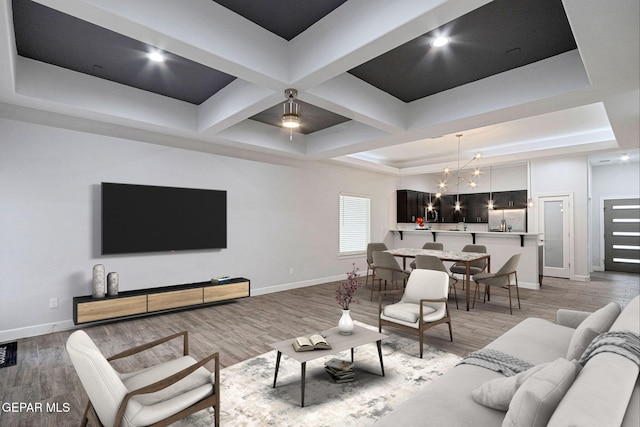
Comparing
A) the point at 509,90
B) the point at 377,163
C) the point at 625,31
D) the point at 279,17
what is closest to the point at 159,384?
the point at 279,17

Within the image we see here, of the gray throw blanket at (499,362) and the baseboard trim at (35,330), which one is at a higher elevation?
the gray throw blanket at (499,362)

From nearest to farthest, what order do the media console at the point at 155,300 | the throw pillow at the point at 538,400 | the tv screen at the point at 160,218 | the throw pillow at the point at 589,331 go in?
1. the throw pillow at the point at 538,400
2. the throw pillow at the point at 589,331
3. the media console at the point at 155,300
4. the tv screen at the point at 160,218

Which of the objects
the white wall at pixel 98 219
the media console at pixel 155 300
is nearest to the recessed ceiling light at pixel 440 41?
the white wall at pixel 98 219

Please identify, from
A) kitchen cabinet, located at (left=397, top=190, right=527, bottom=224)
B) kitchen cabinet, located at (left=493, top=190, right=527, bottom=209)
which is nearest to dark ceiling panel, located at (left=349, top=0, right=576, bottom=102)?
kitchen cabinet, located at (left=397, top=190, right=527, bottom=224)

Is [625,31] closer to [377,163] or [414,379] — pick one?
[414,379]

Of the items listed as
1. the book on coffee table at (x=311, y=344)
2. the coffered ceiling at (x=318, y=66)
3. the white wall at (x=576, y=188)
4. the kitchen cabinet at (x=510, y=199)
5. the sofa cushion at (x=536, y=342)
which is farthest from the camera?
the kitchen cabinet at (x=510, y=199)

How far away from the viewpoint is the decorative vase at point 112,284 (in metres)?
4.56

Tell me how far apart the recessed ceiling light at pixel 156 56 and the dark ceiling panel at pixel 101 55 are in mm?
55

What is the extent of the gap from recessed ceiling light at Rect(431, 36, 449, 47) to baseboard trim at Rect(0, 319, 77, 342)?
5.55 metres

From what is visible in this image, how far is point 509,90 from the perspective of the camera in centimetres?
389

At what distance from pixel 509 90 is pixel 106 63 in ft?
15.3

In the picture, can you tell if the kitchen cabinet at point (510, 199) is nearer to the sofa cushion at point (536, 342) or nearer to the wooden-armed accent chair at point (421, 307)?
the wooden-armed accent chair at point (421, 307)

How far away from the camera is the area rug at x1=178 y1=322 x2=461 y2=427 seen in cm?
241

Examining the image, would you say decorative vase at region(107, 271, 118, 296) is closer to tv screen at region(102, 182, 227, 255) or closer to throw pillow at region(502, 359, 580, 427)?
tv screen at region(102, 182, 227, 255)
